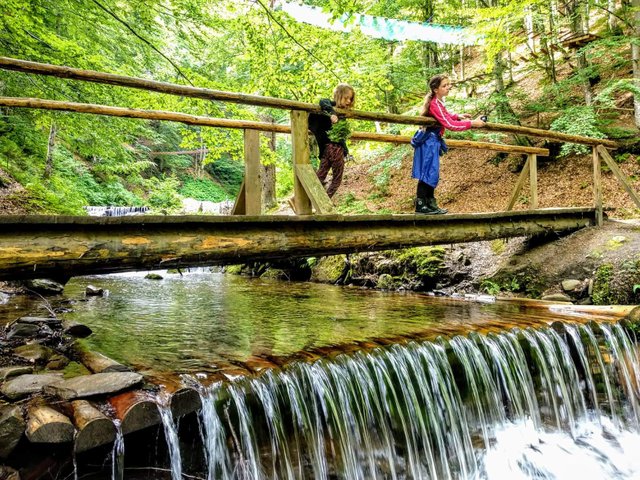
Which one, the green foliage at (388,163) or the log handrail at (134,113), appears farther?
the green foliage at (388,163)

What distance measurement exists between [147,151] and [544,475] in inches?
1169

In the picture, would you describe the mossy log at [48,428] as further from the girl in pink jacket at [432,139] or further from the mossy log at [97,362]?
the girl in pink jacket at [432,139]

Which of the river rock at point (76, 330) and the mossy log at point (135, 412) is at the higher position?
the river rock at point (76, 330)

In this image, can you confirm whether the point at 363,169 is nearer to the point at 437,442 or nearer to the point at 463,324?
the point at 463,324

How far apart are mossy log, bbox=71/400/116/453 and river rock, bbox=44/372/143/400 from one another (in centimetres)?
14

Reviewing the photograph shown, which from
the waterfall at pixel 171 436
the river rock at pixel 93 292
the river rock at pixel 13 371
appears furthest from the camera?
the river rock at pixel 93 292

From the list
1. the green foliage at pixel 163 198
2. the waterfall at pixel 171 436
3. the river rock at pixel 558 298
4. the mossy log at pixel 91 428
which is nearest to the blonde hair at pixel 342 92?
the waterfall at pixel 171 436

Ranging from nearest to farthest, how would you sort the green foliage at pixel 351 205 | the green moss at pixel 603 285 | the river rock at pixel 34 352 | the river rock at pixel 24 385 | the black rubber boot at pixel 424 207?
the river rock at pixel 24 385 → the river rock at pixel 34 352 → the black rubber boot at pixel 424 207 → the green moss at pixel 603 285 → the green foliage at pixel 351 205

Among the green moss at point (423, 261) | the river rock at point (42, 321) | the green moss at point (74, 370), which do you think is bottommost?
the green moss at point (74, 370)

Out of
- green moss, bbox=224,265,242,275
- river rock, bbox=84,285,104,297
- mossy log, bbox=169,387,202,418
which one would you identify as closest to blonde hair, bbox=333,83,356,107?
mossy log, bbox=169,387,202,418

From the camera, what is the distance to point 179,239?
12.3 feet

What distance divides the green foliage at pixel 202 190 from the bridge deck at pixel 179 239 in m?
27.1

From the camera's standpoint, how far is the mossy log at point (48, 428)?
89.9 inches

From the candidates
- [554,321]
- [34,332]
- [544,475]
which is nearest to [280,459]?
[544,475]
